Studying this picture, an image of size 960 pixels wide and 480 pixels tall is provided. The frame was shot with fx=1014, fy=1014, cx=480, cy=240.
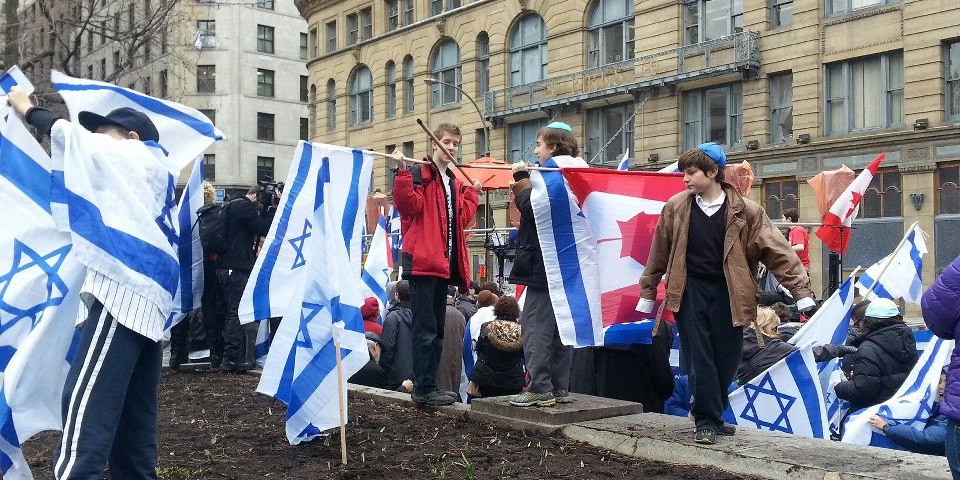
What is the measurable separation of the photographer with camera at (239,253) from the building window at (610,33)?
2576 cm

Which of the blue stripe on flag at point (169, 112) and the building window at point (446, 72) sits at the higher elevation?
the building window at point (446, 72)

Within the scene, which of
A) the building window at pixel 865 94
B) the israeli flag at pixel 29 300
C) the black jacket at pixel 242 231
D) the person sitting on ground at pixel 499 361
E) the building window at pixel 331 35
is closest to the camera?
the israeli flag at pixel 29 300

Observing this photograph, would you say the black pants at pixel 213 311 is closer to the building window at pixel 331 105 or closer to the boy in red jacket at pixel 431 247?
the boy in red jacket at pixel 431 247

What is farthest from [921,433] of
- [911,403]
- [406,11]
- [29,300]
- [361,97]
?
[361,97]

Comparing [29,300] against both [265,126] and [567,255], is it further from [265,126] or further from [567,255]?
[265,126]

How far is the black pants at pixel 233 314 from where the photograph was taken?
9984 millimetres

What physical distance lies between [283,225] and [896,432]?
4.23m

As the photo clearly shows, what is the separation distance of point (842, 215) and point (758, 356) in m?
6.13

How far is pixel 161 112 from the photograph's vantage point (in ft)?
19.5

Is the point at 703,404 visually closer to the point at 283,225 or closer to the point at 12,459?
the point at 283,225

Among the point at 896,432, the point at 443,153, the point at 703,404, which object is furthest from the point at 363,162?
the point at 896,432

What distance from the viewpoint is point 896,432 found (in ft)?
21.9

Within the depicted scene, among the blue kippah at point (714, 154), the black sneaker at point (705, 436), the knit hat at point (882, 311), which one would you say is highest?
the blue kippah at point (714, 154)

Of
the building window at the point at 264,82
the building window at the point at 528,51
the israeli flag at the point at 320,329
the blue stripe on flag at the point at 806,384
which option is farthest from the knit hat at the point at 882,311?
the building window at the point at 264,82
